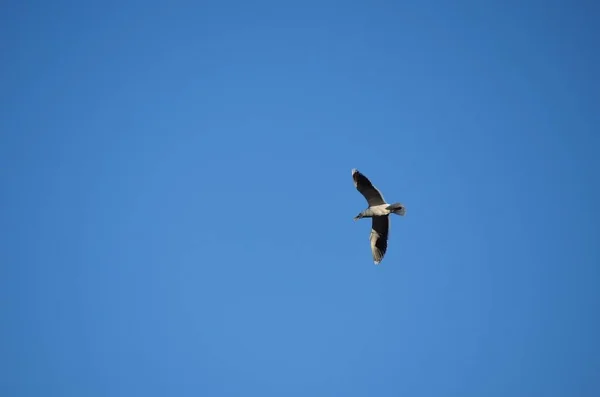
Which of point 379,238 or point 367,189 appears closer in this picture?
point 367,189

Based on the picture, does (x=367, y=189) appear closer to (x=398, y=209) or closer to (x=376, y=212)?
(x=376, y=212)

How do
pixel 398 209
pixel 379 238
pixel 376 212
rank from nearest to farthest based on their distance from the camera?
pixel 398 209, pixel 376 212, pixel 379 238

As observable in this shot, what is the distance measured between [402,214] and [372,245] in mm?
2952

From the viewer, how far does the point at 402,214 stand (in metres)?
36.9

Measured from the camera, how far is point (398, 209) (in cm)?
3694

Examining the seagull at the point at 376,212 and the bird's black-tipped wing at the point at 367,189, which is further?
the bird's black-tipped wing at the point at 367,189

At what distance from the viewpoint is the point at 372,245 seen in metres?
38.8

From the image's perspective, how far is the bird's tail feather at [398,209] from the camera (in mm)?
36875

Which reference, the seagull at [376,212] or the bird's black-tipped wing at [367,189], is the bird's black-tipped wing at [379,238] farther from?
the bird's black-tipped wing at [367,189]

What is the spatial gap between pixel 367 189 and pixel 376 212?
1.34m

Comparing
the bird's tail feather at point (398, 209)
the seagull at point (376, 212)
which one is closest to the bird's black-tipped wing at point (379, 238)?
the seagull at point (376, 212)

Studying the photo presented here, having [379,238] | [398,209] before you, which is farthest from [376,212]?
[379,238]

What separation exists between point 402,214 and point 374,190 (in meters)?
2.01

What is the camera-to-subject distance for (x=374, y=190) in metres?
37.5
